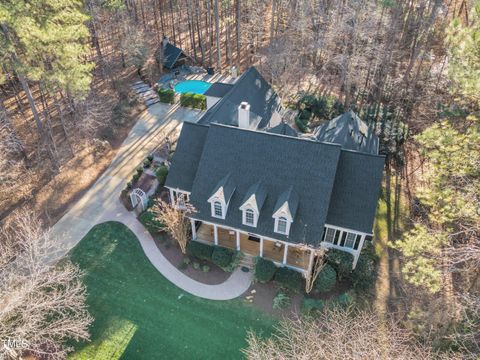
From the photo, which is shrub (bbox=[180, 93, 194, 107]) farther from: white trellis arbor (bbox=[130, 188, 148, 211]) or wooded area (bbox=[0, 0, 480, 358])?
white trellis arbor (bbox=[130, 188, 148, 211])

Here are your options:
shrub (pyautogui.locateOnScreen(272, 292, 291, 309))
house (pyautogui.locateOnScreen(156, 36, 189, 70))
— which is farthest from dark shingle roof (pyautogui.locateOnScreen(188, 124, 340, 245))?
house (pyautogui.locateOnScreen(156, 36, 189, 70))

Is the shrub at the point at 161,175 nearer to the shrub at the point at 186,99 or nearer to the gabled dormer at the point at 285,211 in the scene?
the gabled dormer at the point at 285,211

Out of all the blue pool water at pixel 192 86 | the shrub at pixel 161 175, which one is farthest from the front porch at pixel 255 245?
the blue pool water at pixel 192 86

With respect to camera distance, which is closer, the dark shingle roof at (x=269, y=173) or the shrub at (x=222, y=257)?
the dark shingle roof at (x=269, y=173)

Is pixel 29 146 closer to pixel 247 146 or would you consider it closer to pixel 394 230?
pixel 247 146

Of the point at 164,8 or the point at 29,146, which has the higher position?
the point at 164,8

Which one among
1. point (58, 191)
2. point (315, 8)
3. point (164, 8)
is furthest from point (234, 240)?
point (164, 8)

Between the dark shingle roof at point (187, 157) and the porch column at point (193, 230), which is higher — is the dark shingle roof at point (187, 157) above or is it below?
above

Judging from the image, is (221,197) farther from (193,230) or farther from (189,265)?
(189,265)
